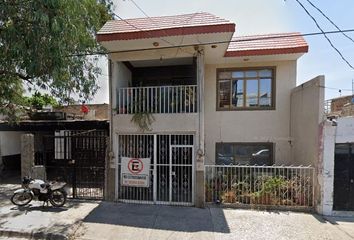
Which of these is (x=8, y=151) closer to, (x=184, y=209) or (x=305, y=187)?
(x=184, y=209)

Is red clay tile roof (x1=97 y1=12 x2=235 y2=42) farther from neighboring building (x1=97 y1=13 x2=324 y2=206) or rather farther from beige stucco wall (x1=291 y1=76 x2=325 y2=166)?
beige stucco wall (x1=291 y1=76 x2=325 y2=166)

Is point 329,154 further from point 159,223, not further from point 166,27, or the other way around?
point 166,27

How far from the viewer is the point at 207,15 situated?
25.7 ft

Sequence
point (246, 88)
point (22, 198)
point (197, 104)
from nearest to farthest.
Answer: point (22, 198)
point (197, 104)
point (246, 88)

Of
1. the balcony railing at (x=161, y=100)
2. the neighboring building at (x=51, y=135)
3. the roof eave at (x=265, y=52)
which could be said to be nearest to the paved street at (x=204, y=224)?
the neighboring building at (x=51, y=135)

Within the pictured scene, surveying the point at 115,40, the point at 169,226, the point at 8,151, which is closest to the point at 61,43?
the point at 115,40

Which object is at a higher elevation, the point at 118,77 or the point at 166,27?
the point at 166,27

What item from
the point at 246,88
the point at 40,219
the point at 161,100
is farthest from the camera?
the point at 246,88

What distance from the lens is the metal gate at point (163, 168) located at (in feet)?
27.2

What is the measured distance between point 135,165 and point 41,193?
295 centimetres

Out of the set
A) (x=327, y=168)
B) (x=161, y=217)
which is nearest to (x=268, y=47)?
(x=327, y=168)

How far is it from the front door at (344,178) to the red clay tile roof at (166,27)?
195 inches

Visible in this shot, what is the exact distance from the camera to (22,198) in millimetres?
7965

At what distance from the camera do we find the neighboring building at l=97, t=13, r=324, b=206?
793cm
